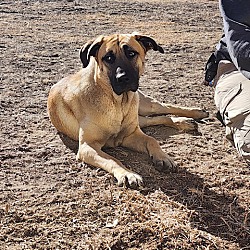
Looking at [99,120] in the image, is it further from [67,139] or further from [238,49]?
[238,49]

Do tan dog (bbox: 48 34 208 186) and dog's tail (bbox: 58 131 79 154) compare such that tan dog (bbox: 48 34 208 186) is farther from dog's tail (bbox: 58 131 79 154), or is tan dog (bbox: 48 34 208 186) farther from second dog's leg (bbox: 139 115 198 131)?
second dog's leg (bbox: 139 115 198 131)

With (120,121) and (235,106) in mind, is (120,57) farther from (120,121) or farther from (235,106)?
(235,106)

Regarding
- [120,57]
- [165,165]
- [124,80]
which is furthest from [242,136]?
[120,57]

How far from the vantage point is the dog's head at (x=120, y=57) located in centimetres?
431

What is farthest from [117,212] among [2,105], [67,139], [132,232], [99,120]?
[2,105]

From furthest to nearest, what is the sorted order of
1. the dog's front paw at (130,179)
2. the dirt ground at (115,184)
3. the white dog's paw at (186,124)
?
the white dog's paw at (186,124) < the dog's front paw at (130,179) < the dirt ground at (115,184)

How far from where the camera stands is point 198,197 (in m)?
3.80

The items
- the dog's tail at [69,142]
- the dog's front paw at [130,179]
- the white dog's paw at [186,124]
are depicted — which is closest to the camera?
the dog's front paw at [130,179]

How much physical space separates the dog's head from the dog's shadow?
0.59m

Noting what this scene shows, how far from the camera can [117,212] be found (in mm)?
3613

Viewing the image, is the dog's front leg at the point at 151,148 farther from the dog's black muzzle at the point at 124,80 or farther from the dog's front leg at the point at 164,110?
the dog's front leg at the point at 164,110

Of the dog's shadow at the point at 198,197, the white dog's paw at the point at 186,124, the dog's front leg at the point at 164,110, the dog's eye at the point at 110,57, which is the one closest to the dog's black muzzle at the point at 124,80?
the dog's eye at the point at 110,57

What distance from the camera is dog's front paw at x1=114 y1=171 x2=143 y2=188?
12.8ft

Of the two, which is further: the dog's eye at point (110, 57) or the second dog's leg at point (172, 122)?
the second dog's leg at point (172, 122)
